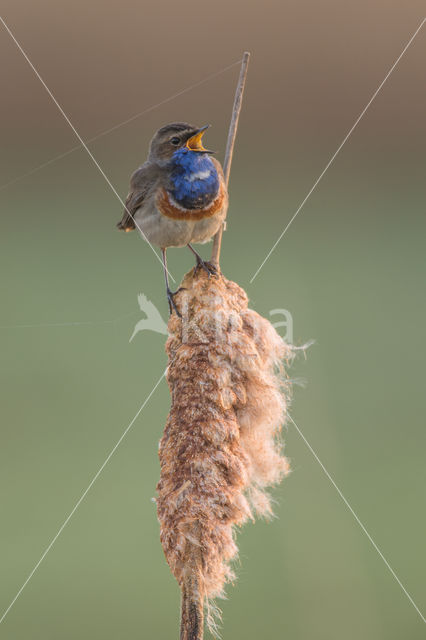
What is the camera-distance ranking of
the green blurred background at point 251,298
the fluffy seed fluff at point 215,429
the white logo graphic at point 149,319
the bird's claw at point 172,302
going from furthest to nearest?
1. the green blurred background at point 251,298
2. the white logo graphic at point 149,319
3. the bird's claw at point 172,302
4. the fluffy seed fluff at point 215,429

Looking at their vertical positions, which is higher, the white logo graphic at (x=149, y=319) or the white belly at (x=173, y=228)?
the white belly at (x=173, y=228)

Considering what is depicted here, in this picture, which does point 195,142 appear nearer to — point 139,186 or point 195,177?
point 195,177

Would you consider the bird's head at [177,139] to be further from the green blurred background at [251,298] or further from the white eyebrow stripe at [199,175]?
the green blurred background at [251,298]

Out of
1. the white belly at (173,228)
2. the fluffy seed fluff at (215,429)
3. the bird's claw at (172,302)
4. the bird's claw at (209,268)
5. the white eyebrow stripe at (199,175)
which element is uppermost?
the white eyebrow stripe at (199,175)

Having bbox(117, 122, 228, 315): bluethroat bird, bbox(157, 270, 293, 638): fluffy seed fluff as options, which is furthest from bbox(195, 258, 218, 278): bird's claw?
bbox(117, 122, 228, 315): bluethroat bird

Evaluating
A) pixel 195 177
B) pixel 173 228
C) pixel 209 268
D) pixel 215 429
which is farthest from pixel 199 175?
pixel 215 429

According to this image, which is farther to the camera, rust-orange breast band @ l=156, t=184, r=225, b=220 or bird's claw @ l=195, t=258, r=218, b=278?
rust-orange breast band @ l=156, t=184, r=225, b=220

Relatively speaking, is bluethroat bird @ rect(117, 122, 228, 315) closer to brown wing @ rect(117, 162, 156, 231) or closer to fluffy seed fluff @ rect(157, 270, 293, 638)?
brown wing @ rect(117, 162, 156, 231)

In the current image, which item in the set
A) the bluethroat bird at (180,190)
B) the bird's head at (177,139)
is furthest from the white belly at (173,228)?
the bird's head at (177,139)
